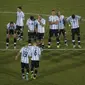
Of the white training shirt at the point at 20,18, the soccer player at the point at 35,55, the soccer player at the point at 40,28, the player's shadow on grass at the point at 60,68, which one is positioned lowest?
the player's shadow on grass at the point at 60,68

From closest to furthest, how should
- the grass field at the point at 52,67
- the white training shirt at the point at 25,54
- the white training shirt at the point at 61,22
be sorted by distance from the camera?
the white training shirt at the point at 25,54, the grass field at the point at 52,67, the white training shirt at the point at 61,22

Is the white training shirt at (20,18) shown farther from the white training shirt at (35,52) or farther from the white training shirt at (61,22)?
the white training shirt at (35,52)

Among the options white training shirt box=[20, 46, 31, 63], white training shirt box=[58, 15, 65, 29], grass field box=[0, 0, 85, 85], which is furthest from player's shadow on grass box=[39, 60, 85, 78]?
white training shirt box=[58, 15, 65, 29]

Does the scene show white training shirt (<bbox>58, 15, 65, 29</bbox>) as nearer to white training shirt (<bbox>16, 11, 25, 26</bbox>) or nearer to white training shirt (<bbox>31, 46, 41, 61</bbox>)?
white training shirt (<bbox>16, 11, 25, 26</bbox>)

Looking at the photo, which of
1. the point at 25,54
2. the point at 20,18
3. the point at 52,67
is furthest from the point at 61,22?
the point at 25,54

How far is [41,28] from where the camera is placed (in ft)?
73.6

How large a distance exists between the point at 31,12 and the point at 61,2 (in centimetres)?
619

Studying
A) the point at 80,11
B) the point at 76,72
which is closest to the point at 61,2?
the point at 80,11

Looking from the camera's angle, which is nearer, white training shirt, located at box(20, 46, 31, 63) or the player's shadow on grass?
white training shirt, located at box(20, 46, 31, 63)

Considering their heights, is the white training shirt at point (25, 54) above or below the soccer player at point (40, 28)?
below

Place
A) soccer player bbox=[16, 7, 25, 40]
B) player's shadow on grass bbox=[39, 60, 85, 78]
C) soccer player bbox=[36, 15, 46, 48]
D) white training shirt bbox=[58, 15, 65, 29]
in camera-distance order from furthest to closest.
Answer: soccer player bbox=[16, 7, 25, 40] → white training shirt bbox=[58, 15, 65, 29] → soccer player bbox=[36, 15, 46, 48] → player's shadow on grass bbox=[39, 60, 85, 78]

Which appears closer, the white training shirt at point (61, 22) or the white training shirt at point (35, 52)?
the white training shirt at point (35, 52)

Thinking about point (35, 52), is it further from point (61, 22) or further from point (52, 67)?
point (61, 22)

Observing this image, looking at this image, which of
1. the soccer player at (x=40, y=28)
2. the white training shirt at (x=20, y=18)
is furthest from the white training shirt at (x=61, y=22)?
the white training shirt at (x=20, y=18)
